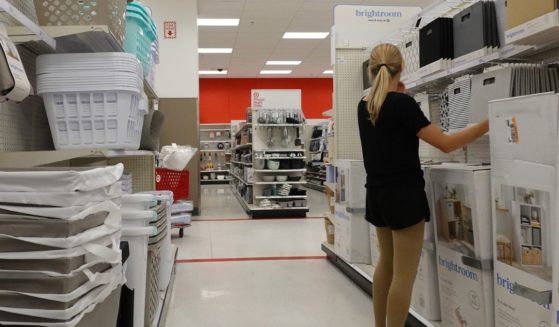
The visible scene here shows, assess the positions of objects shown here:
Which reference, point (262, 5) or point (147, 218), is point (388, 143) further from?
point (262, 5)

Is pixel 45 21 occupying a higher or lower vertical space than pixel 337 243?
higher

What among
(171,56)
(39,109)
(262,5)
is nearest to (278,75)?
(262,5)

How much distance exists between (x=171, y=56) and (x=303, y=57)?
662cm

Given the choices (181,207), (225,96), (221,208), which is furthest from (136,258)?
(225,96)

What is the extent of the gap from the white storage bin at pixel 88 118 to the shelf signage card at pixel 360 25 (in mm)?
2839

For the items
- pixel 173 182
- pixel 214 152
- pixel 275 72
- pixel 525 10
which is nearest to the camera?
pixel 525 10

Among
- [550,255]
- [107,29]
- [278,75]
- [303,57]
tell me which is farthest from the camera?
[278,75]

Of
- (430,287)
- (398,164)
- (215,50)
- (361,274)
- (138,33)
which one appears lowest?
(361,274)

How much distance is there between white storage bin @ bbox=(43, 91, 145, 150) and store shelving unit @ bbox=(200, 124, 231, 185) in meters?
14.6

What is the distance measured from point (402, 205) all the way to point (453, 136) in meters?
0.39

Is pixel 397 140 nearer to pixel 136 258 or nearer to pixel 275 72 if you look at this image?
pixel 136 258

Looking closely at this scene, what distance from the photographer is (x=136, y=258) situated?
1.92 m

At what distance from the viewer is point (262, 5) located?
895 centimetres

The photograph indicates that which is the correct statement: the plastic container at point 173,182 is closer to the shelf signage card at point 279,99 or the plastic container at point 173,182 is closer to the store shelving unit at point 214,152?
the shelf signage card at point 279,99
